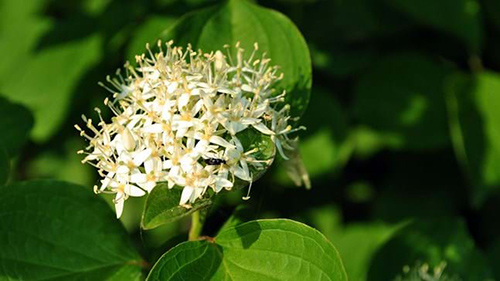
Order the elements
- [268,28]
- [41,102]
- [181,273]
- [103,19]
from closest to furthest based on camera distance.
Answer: [181,273] → [268,28] → [103,19] → [41,102]

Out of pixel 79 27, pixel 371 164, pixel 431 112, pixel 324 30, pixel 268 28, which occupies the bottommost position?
pixel 371 164

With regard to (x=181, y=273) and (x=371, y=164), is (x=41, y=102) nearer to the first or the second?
(x=371, y=164)

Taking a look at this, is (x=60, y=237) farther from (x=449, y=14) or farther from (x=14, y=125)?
(x=449, y=14)

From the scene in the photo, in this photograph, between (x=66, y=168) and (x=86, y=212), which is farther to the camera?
(x=66, y=168)

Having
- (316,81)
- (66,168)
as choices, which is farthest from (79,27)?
(316,81)

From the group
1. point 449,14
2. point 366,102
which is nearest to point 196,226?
point 366,102

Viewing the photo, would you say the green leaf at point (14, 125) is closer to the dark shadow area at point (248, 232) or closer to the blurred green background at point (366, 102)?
the blurred green background at point (366, 102)
